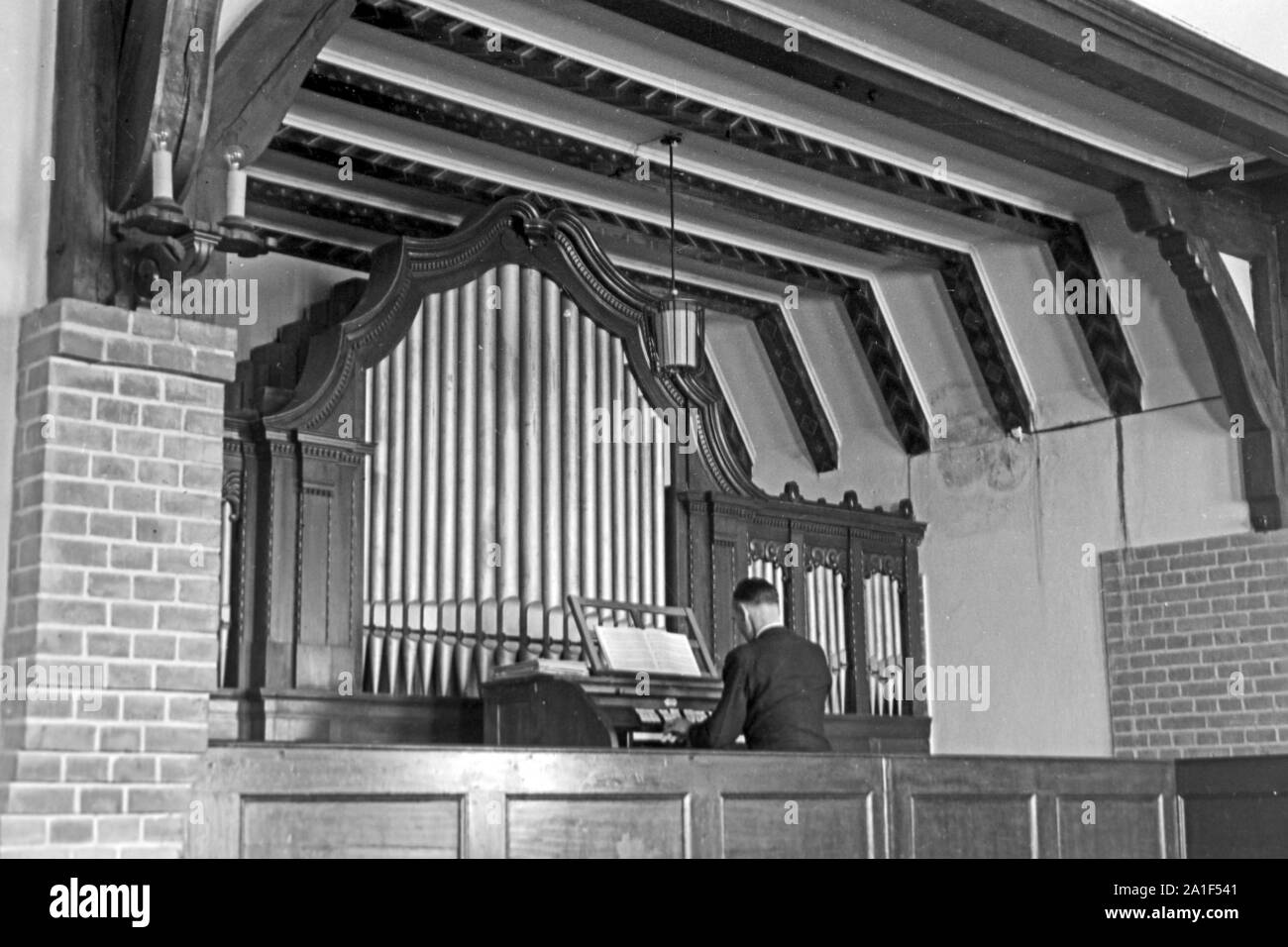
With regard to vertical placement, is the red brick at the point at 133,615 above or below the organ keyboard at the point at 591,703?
above

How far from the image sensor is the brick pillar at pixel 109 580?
4.37 metres

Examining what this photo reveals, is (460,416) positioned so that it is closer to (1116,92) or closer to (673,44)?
(673,44)

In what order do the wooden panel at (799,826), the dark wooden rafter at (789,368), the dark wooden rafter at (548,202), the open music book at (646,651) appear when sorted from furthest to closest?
the dark wooden rafter at (789,368) → the dark wooden rafter at (548,202) → the open music book at (646,651) → the wooden panel at (799,826)

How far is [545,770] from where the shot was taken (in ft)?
17.1

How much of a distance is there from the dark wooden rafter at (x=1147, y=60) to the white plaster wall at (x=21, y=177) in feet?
10.6

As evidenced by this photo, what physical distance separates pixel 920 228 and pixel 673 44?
9.08 ft

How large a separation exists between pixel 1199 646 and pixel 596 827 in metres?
4.54

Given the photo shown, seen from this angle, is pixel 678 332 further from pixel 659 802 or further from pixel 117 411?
pixel 117 411

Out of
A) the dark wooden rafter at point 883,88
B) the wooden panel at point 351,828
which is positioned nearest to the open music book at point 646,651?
the wooden panel at point 351,828

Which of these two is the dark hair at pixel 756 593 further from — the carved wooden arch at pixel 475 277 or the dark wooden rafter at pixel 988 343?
the dark wooden rafter at pixel 988 343

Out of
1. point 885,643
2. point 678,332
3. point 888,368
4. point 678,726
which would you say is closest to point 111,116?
point 678,726

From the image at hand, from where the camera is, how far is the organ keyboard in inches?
258

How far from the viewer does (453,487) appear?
7.76 metres

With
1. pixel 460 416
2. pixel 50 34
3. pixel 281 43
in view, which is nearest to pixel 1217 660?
pixel 460 416
